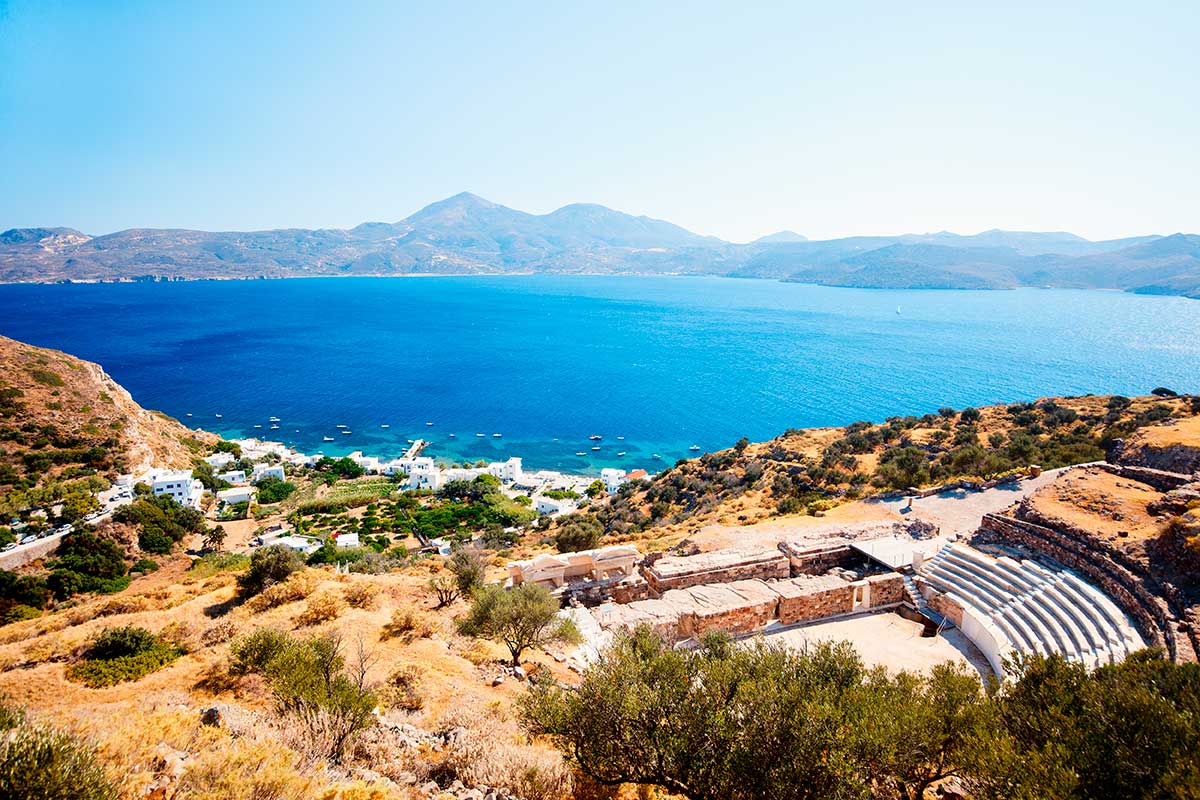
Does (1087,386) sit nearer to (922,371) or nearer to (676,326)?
(922,371)

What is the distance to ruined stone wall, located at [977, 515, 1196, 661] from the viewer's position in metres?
12.3

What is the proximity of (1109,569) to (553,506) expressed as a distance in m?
34.8

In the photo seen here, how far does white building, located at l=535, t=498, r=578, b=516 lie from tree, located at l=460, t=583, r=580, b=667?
2914cm

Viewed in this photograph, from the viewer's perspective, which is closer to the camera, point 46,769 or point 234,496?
point 46,769

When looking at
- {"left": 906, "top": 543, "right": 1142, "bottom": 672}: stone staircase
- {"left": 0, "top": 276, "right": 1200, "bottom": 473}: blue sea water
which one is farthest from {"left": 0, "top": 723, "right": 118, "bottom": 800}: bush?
{"left": 0, "top": 276, "right": 1200, "bottom": 473}: blue sea water

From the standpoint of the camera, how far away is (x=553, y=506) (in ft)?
146

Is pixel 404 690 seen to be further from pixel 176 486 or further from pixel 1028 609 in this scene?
pixel 176 486

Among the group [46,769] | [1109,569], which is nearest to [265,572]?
[46,769]

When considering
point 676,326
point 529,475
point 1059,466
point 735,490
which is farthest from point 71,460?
point 676,326

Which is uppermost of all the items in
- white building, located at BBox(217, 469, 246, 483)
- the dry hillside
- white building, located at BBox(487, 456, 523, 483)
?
the dry hillside

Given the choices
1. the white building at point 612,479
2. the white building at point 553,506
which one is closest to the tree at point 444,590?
the white building at point 553,506

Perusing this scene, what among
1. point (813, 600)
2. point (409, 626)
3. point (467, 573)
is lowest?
point (813, 600)

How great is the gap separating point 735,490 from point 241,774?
30476 mm

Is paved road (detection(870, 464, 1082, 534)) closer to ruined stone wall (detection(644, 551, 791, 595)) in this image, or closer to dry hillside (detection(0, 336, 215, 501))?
ruined stone wall (detection(644, 551, 791, 595))
